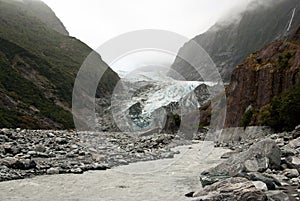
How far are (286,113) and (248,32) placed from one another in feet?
434

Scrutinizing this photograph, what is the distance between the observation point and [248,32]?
147m

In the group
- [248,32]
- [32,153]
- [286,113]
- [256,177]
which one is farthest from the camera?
[248,32]

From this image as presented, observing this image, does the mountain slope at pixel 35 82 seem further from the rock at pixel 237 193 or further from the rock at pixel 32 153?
the rock at pixel 237 193

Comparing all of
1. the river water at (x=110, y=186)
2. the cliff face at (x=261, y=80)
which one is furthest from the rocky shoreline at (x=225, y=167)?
the cliff face at (x=261, y=80)

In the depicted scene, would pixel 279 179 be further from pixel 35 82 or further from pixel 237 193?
pixel 35 82

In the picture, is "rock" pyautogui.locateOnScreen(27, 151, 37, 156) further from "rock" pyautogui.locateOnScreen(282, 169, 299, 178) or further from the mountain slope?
the mountain slope

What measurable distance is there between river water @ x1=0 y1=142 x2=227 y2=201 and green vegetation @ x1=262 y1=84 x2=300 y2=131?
41.1 feet

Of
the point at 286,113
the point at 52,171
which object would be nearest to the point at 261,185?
the point at 52,171

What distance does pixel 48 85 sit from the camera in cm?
6028

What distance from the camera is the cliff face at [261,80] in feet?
100

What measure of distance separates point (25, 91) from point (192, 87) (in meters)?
37.1

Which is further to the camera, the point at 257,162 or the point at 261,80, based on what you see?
the point at 261,80

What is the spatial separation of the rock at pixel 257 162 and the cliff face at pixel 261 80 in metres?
18.0

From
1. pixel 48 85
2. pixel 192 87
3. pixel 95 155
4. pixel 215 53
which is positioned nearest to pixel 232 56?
pixel 215 53
